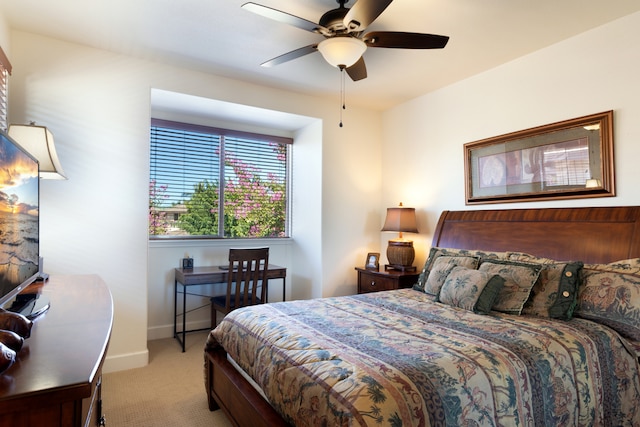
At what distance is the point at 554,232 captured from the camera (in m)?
2.70

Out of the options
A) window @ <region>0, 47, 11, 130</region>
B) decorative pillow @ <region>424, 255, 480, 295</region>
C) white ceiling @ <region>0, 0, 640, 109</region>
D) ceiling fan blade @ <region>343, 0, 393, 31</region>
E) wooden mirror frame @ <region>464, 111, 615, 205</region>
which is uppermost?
white ceiling @ <region>0, 0, 640, 109</region>

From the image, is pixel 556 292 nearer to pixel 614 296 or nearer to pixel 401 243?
pixel 614 296

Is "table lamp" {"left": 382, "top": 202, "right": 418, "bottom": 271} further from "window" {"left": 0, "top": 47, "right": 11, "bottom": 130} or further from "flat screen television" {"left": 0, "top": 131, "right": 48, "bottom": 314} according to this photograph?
"window" {"left": 0, "top": 47, "right": 11, "bottom": 130}

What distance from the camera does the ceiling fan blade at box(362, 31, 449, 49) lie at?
6.80 feet

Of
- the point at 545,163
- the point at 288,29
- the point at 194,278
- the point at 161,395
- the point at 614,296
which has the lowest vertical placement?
the point at 161,395

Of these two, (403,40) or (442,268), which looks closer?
(403,40)

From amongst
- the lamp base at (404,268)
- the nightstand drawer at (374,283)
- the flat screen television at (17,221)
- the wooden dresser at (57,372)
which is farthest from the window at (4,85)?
the lamp base at (404,268)

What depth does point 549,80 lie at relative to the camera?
286 centimetres

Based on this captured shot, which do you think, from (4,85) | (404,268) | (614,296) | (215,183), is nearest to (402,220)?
(404,268)

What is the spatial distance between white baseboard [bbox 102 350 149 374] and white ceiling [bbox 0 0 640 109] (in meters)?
2.52

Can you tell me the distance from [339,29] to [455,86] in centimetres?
191

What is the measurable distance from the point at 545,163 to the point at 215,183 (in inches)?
131

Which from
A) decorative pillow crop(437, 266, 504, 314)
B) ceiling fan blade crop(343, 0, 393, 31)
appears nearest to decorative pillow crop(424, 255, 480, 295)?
decorative pillow crop(437, 266, 504, 314)

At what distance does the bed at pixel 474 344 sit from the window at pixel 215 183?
2059 millimetres
